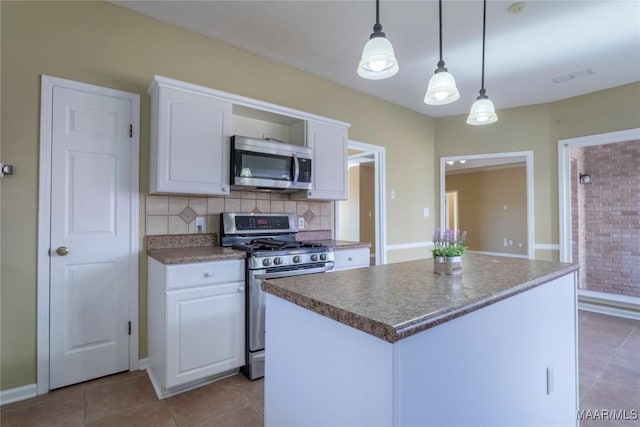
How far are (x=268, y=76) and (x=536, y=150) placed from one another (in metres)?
3.53

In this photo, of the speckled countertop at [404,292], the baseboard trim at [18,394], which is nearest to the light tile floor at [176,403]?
the baseboard trim at [18,394]

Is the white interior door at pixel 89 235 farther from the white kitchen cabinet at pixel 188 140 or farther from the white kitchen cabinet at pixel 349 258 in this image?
the white kitchen cabinet at pixel 349 258

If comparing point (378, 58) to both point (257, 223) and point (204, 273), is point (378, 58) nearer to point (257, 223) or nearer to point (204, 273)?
point (204, 273)

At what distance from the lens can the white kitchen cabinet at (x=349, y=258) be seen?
2.80 metres

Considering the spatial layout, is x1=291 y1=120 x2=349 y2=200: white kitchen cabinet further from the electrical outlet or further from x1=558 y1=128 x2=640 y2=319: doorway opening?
x1=558 y1=128 x2=640 y2=319: doorway opening

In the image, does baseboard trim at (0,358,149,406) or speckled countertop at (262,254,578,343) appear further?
baseboard trim at (0,358,149,406)

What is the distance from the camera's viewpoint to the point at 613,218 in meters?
4.37

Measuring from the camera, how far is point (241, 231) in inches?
106

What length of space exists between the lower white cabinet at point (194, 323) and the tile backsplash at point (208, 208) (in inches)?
A: 13.4

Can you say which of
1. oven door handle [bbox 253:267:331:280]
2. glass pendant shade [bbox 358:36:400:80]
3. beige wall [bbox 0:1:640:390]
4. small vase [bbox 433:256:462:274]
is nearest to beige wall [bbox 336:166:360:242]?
beige wall [bbox 0:1:640:390]

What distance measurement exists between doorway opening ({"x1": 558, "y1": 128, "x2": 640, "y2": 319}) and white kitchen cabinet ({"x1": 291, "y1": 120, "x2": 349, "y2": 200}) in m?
2.88

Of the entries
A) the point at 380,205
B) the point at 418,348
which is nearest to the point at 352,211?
the point at 380,205

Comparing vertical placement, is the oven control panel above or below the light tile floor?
above

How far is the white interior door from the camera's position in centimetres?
206
